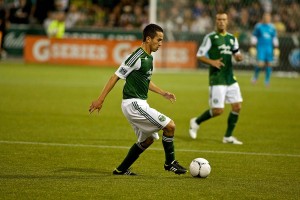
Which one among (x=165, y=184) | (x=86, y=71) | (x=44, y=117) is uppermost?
(x=165, y=184)

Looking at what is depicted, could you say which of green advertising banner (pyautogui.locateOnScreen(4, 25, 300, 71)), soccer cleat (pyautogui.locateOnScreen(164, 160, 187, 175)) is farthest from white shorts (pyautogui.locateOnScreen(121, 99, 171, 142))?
green advertising banner (pyautogui.locateOnScreen(4, 25, 300, 71))

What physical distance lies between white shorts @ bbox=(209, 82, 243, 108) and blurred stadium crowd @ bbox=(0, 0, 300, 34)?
14235 mm

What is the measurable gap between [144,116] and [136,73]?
55 centimetres

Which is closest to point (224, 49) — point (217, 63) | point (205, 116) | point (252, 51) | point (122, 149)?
point (217, 63)

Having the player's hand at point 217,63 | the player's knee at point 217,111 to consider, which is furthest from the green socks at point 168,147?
the player's knee at point 217,111

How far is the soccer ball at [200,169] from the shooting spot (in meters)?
9.15

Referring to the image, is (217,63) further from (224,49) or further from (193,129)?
(193,129)

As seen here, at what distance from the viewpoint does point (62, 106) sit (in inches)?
714

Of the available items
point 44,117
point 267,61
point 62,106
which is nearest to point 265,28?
point 267,61

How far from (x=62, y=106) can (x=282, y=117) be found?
5.33 metres

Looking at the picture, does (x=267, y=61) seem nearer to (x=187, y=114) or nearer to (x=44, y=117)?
(x=187, y=114)

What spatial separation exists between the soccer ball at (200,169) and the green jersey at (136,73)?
106cm

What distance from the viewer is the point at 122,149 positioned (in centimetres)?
1172

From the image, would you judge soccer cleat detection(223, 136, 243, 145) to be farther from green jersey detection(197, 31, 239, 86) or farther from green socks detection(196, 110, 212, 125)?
green jersey detection(197, 31, 239, 86)
